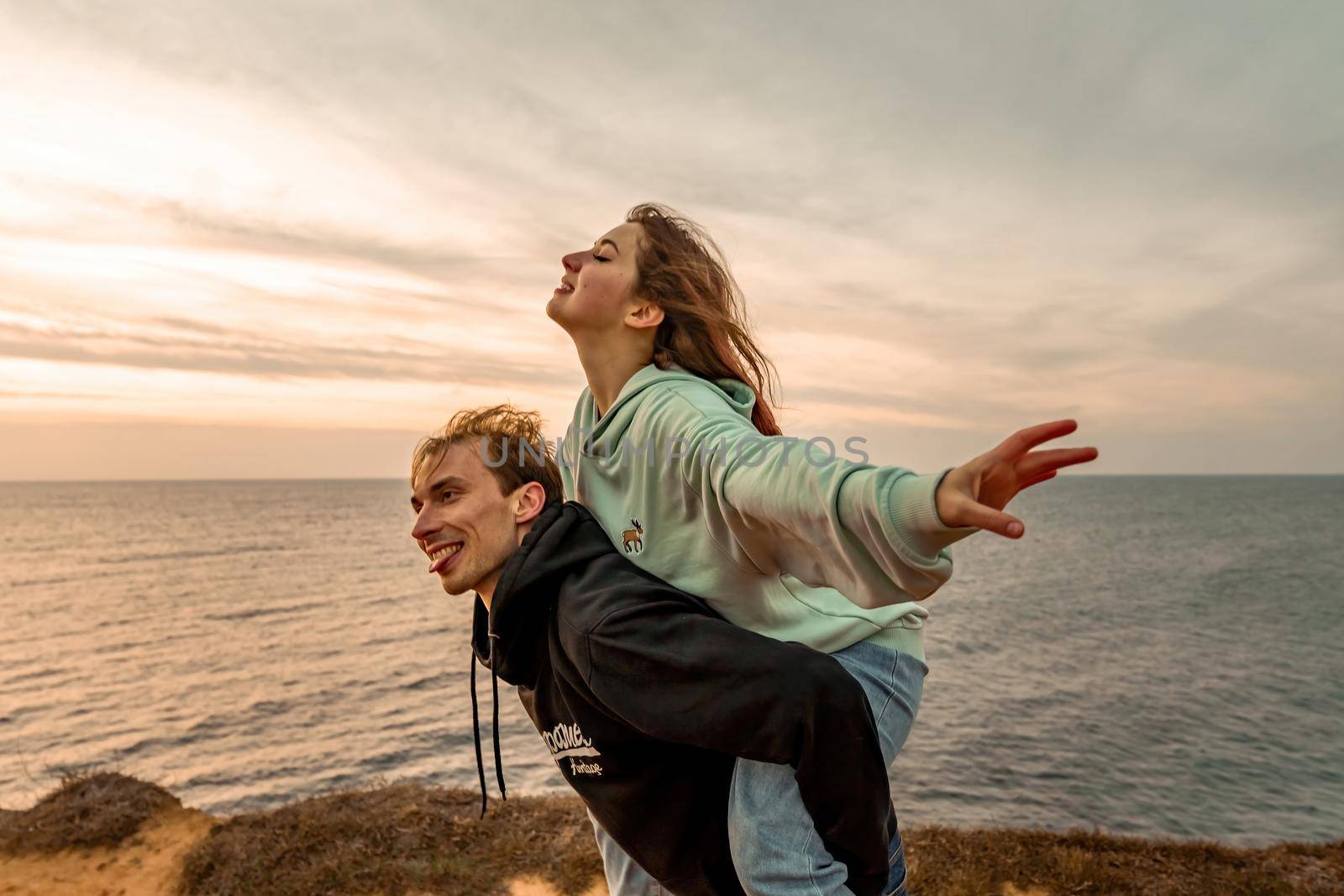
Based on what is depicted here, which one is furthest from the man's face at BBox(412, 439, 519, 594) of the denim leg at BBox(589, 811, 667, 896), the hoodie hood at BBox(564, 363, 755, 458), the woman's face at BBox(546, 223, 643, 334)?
the denim leg at BBox(589, 811, 667, 896)

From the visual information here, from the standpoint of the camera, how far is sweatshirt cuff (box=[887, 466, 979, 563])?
1.34 metres

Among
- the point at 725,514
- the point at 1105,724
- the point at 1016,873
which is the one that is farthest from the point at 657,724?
the point at 1105,724

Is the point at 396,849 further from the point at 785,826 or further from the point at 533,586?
the point at 785,826

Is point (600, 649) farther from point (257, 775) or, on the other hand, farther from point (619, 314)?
point (257, 775)

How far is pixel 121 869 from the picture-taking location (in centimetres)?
789

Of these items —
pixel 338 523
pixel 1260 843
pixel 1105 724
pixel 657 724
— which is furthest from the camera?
pixel 338 523

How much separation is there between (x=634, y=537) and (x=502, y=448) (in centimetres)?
95

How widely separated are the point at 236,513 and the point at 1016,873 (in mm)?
124906

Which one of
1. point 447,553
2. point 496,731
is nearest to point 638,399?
point 447,553

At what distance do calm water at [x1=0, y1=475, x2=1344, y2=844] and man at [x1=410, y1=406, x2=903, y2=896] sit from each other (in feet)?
39.6

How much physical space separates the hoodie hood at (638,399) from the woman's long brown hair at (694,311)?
2.3 inches

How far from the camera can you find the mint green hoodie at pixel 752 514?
1.45m

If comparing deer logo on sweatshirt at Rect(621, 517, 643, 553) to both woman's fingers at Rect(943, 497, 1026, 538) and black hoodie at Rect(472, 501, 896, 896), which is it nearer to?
black hoodie at Rect(472, 501, 896, 896)

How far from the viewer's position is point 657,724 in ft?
6.49
